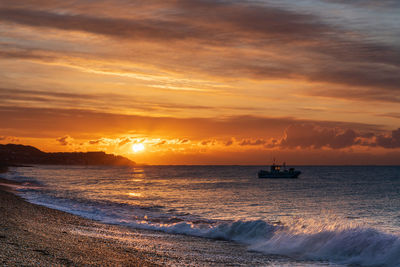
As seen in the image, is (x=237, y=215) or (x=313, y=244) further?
(x=237, y=215)

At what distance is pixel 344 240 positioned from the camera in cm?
2103

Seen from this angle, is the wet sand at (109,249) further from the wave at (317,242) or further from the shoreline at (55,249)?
the wave at (317,242)

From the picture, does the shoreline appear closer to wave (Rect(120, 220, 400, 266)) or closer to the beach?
the beach

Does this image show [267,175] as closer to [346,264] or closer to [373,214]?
[373,214]

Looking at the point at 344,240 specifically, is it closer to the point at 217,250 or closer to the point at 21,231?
the point at 217,250

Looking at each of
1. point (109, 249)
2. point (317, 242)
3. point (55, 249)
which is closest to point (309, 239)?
point (317, 242)

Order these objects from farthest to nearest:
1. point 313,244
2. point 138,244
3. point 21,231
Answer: point 313,244, point 138,244, point 21,231

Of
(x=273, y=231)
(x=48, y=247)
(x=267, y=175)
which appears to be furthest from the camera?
(x=267, y=175)

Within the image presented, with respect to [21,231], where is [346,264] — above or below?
below

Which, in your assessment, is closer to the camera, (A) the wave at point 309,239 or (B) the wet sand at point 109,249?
(B) the wet sand at point 109,249

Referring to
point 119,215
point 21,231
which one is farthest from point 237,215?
point 21,231

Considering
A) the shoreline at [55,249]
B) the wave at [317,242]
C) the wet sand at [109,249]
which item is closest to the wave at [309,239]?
the wave at [317,242]

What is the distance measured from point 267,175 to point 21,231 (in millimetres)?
126672

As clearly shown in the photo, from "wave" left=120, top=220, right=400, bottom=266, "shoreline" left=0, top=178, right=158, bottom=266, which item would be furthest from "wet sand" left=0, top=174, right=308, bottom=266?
"wave" left=120, top=220, right=400, bottom=266
